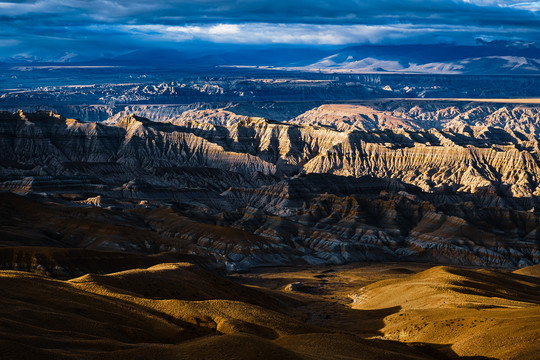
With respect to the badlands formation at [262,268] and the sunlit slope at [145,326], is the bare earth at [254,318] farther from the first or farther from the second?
the badlands formation at [262,268]

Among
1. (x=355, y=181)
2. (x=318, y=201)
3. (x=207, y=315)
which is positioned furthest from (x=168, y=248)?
(x=355, y=181)

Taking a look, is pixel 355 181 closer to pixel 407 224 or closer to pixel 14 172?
pixel 407 224

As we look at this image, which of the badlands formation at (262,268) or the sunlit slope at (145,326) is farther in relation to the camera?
the badlands formation at (262,268)

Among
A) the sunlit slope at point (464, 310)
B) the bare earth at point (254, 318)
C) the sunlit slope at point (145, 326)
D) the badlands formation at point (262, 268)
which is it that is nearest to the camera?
the sunlit slope at point (145, 326)

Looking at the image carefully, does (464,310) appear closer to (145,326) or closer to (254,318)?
(254,318)

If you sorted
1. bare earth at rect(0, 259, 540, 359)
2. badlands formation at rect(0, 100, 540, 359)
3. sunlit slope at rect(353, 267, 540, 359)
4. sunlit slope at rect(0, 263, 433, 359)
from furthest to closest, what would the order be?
sunlit slope at rect(353, 267, 540, 359) → badlands formation at rect(0, 100, 540, 359) → bare earth at rect(0, 259, 540, 359) → sunlit slope at rect(0, 263, 433, 359)

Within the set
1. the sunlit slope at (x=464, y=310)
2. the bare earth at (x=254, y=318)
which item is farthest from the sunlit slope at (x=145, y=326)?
the sunlit slope at (x=464, y=310)

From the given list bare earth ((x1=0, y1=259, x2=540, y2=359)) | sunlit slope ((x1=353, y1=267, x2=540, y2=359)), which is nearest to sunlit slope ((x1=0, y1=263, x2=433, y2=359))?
bare earth ((x1=0, y1=259, x2=540, y2=359))

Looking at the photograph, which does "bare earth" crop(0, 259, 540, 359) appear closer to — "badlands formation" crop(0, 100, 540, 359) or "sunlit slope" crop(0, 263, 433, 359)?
"sunlit slope" crop(0, 263, 433, 359)
